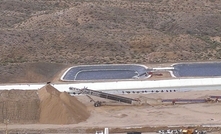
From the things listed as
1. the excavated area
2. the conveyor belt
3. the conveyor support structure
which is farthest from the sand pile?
the conveyor belt

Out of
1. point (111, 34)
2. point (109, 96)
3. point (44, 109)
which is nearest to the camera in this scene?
Answer: point (44, 109)

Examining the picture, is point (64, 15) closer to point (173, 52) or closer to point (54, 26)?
point (54, 26)

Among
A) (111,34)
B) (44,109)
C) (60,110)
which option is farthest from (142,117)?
(111,34)

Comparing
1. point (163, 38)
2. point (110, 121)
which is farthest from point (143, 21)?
point (110, 121)

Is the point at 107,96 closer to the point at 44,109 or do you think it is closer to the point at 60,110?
the point at 60,110

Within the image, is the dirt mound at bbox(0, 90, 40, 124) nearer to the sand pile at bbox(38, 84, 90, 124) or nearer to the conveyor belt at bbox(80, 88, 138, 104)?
the sand pile at bbox(38, 84, 90, 124)

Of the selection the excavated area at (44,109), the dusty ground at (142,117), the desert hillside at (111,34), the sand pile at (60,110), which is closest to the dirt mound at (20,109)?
the excavated area at (44,109)

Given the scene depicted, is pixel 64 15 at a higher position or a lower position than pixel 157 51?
higher
